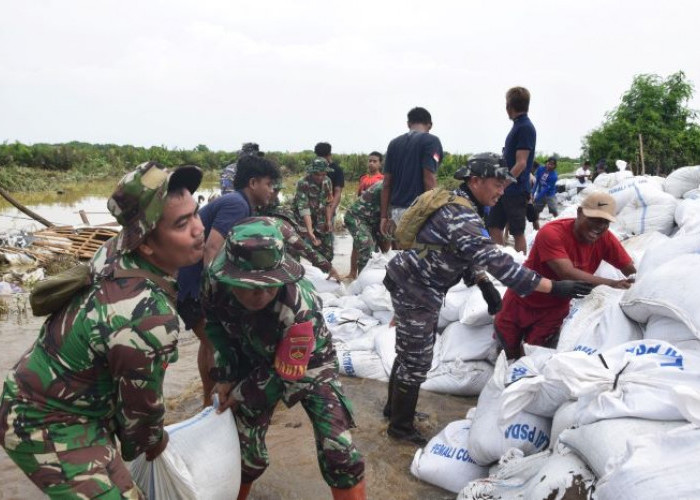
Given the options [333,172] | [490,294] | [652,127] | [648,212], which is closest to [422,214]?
[490,294]

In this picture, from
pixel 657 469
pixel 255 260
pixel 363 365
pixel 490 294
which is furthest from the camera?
pixel 363 365

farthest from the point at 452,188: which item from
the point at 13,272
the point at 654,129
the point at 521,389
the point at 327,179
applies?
the point at 654,129

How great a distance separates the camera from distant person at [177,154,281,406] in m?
2.66

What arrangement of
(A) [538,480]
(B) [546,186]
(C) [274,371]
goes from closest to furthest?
(A) [538,480] < (C) [274,371] < (B) [546,186]

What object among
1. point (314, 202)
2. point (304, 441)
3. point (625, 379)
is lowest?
point (304, 441)

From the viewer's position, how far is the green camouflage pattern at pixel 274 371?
5.64 ft

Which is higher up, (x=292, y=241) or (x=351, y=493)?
(x=292, y=241)

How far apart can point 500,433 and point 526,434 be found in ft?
0.33

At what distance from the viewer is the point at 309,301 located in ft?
5.79

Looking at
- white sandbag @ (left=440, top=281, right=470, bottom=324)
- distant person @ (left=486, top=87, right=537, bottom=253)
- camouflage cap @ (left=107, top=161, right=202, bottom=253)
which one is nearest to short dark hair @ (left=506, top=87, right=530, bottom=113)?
distant person @ (left=486, top=87, right=537, bottom=253)

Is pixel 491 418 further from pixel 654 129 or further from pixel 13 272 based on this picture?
pixel 654 129

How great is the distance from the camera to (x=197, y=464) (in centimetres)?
170

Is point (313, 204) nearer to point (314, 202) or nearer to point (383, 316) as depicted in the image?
point (314, 202)

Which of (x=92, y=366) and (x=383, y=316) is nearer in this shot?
(x=92, y=366)
